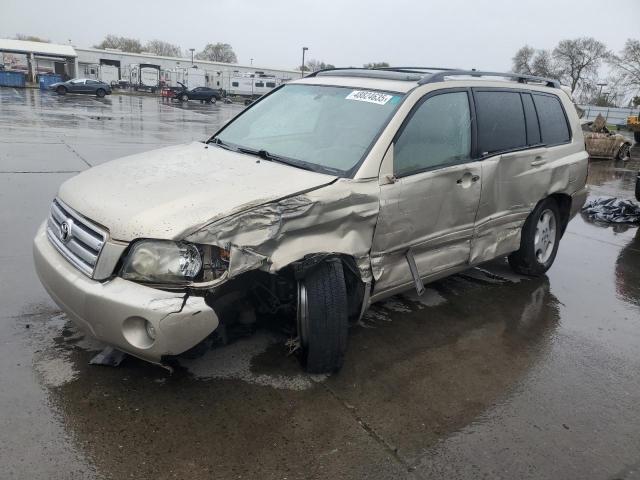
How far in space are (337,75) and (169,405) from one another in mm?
2869

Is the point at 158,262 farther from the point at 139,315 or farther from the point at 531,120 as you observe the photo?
the point at 531,120

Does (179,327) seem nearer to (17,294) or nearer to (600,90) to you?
(17,294)

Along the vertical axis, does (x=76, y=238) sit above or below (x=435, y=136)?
below

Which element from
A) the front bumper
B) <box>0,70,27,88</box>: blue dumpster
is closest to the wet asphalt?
the front bumper

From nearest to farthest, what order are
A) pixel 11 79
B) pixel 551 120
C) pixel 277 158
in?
pixel 277 158, pixel 551 120, pixel 11 79

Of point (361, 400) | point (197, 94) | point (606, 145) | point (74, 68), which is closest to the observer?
point (361, 400)

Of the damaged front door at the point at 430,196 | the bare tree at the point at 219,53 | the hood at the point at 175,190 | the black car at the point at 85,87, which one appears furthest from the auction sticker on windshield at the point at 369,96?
the bare tree at the point at 219,53

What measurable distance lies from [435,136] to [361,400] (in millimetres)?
1925

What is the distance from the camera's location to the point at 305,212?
292 cm

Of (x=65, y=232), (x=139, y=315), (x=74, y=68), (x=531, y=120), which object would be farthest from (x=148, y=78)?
(x=139, y=315)

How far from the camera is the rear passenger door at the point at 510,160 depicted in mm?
4211

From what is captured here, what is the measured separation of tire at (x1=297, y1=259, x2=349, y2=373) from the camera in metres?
2.97

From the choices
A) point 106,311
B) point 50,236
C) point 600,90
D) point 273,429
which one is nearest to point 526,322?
point 273,429

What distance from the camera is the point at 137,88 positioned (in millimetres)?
52875
